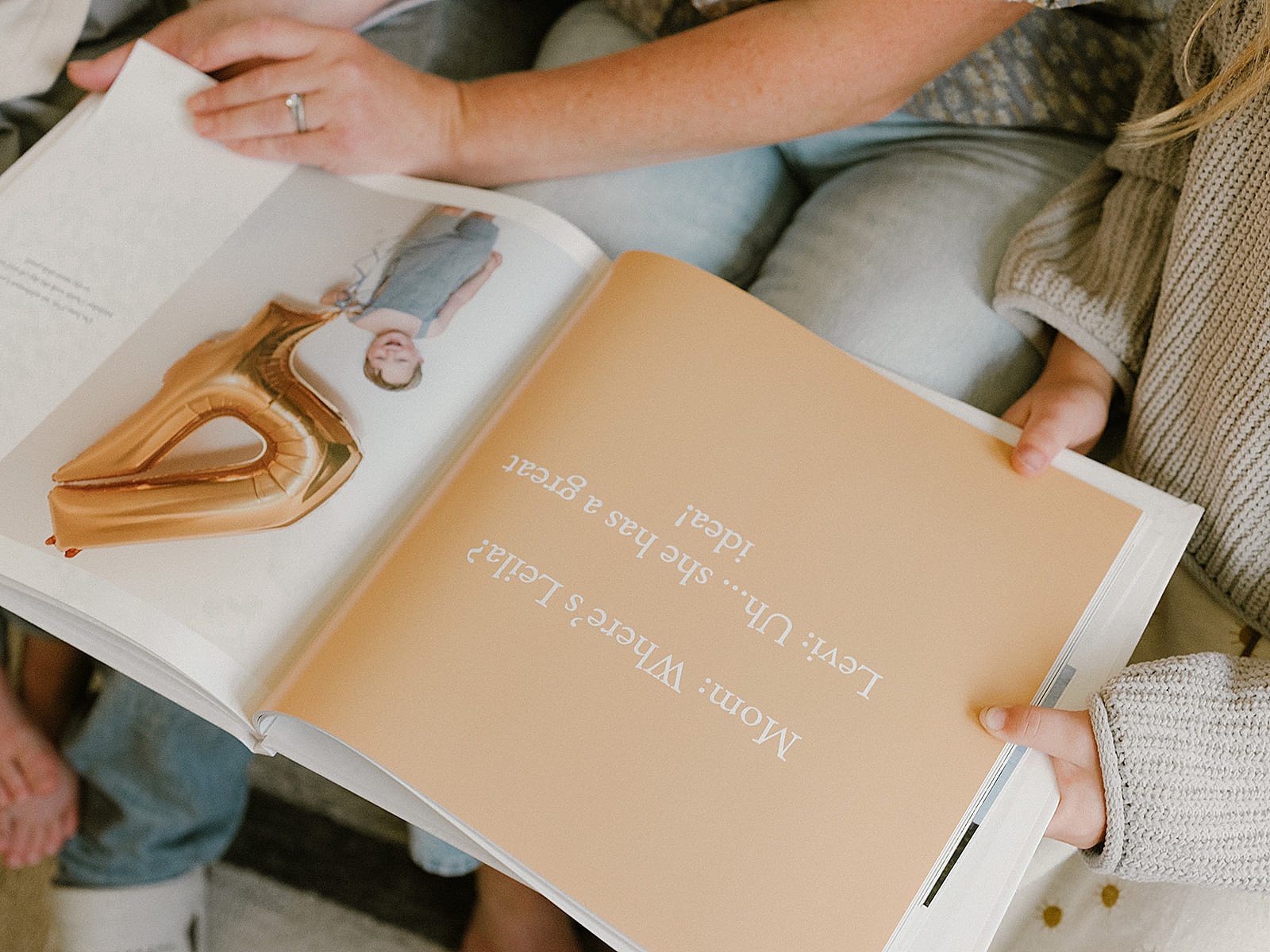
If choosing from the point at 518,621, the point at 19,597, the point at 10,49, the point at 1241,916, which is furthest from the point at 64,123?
the point at 1241,916

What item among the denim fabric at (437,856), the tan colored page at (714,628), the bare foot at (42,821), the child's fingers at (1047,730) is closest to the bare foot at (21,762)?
the bare foot at (42,821)

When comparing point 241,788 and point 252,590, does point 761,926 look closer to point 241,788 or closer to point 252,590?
point 252,590

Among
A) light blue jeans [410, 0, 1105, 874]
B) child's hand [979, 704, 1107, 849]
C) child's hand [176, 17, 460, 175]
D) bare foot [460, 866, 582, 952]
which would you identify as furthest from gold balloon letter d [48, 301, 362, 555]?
bare foot [460, 866, 582, 952]

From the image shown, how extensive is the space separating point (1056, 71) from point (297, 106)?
52 cm

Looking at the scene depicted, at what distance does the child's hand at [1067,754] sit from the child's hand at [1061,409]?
0.46 ft

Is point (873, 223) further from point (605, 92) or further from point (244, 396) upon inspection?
point (244, 396)

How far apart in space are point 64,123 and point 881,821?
2.04 feet

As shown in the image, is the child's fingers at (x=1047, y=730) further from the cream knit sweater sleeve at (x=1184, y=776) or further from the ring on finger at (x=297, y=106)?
the ring on finger at (x=297, y=106)

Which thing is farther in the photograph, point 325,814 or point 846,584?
point 325,814

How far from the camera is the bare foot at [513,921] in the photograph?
802mm

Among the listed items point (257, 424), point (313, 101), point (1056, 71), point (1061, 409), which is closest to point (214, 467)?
point (257, 424)

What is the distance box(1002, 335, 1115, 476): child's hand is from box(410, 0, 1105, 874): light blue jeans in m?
0.03

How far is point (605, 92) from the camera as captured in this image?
0.62m

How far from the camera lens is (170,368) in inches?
20.1
